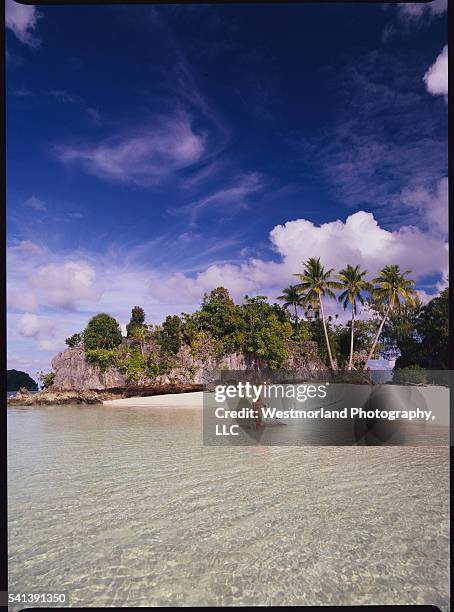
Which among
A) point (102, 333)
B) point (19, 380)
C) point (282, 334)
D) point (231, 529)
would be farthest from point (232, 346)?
point (19, 380)

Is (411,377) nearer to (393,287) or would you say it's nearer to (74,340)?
(393,287)

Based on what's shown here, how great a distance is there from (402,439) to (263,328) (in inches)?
908

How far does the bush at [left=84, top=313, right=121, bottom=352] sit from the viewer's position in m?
39.3

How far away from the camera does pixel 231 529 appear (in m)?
5.29

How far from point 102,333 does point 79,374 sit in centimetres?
501

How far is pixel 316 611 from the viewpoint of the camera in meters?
2.04

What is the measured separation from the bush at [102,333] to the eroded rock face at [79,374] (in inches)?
52.6

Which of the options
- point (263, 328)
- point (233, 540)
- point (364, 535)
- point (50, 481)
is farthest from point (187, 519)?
point (263, 328)

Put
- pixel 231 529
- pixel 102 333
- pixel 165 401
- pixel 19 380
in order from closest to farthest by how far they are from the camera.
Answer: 1. pixel 231 529
2. pixel 165 401
3. pixel 102 333
4. pixel 19 380

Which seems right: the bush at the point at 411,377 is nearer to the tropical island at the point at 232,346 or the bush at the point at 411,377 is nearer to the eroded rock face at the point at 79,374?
the tropical island at the point at 232,346

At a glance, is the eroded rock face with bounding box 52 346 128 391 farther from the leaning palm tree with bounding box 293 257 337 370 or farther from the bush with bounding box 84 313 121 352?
the leaning palm tree with bounding box 293 257 337 370

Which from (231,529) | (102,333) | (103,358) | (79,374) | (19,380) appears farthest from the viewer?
(19,380)

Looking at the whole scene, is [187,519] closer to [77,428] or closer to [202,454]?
[202,454]

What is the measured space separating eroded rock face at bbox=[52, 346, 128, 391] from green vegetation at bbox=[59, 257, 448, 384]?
80 cm
